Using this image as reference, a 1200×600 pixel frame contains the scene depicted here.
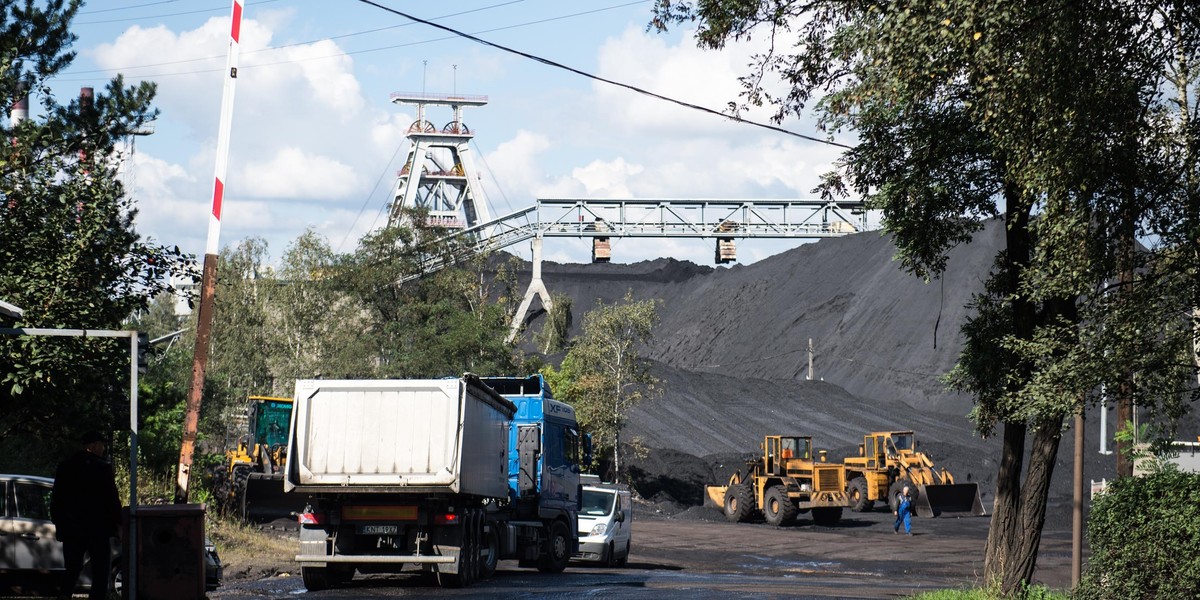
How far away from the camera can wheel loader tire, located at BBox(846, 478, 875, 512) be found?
1841 inches

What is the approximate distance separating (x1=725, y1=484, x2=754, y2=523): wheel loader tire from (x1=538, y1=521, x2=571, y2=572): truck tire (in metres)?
22.5

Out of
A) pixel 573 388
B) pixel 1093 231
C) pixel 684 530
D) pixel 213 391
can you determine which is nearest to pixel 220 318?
pixel 213 391

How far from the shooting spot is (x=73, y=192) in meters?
14.5

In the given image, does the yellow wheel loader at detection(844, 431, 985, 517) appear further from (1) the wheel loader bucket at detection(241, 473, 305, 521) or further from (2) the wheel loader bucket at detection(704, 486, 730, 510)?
(1) the wheel loader bucket at detection(241, 473, 305, 521)

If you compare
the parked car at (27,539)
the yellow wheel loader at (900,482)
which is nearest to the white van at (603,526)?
the parked car at (27,539)

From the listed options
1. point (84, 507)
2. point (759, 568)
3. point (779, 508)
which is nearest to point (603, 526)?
point (759, 568)

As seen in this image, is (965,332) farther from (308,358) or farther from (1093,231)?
(308,358)

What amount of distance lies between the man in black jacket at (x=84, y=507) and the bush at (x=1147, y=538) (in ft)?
32.0

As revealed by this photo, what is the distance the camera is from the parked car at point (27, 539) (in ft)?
49.8

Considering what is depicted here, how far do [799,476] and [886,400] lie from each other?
4310 centimetres

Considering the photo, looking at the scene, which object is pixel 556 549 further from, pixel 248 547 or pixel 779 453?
pixel 779 453

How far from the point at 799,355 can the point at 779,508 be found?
6263cm

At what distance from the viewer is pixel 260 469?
34.6 meters

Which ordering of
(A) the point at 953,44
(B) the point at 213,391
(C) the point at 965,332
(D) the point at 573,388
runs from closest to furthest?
(A) the point at 953,44 → (C) the point at 965,332 → (D) the point at 573,388 → (B) the point at 213,391
